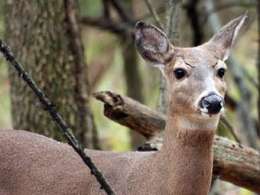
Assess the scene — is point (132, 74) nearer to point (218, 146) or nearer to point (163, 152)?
point (218, 146)

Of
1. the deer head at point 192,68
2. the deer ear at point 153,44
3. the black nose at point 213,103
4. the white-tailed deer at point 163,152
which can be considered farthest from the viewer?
the deer ear at point 153,44

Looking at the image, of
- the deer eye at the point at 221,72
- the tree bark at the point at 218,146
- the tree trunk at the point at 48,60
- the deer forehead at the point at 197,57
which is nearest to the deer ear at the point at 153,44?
the deer forehead at the point at 197,57

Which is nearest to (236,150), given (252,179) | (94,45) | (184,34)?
(252,179)

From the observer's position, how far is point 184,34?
10.3m

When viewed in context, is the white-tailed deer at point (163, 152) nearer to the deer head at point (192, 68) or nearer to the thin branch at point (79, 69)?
the deer head at point (192, 68)

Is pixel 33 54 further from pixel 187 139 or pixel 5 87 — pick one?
pixel 5 87

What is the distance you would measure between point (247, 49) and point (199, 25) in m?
2.44

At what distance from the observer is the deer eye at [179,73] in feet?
16.7

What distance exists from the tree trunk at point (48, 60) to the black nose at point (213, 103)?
92.5 inches

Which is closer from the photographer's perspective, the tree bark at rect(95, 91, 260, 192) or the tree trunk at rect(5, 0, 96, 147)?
the tree bark at rect(95, 91, 260, 192)

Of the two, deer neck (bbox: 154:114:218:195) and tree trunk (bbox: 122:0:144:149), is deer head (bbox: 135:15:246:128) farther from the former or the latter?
tree trunk (bbox: 122:0:144:149)

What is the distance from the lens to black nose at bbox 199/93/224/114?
15.3 feet

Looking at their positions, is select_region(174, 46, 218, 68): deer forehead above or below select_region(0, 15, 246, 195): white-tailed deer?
above

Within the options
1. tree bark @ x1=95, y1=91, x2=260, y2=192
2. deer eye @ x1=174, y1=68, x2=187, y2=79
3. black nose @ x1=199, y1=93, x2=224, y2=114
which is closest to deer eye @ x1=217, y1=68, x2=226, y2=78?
deer eye @ x1=174, y1=68, x2=187, y2=79
